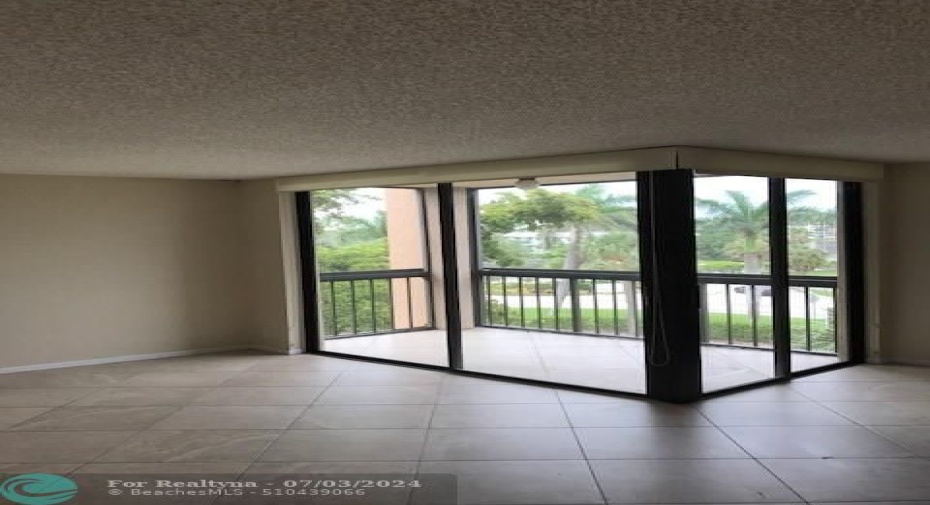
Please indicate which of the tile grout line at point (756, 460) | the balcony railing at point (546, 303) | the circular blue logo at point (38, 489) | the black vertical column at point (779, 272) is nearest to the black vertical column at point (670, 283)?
the tile grout line at point (756, 460)

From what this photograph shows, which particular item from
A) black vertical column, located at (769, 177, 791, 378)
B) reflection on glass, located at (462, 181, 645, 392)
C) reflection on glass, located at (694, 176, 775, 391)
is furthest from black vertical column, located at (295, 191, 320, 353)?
black vertical column, located at (769, 177, 791, 378)

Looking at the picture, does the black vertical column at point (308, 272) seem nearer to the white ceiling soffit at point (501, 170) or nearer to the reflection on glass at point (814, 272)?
the white ceiling soffit at point (501, 170)

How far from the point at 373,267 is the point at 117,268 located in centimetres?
287

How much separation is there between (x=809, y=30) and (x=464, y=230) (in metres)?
6.57

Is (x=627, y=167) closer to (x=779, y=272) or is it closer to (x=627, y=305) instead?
(x=779, y=272)

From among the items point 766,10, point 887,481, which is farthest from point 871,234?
point 766,10

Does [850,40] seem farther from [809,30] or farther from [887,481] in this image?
[887,481]

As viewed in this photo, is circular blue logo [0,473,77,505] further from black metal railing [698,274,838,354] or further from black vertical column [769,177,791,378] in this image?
black metal railing [698,274,838,354]

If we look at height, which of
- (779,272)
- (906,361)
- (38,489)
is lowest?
(906,361)

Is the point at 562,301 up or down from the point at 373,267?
down

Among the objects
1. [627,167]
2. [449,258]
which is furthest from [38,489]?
[627,167]

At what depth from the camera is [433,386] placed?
526cm

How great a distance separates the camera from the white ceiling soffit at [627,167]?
4.40 metres

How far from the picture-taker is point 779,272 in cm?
514
